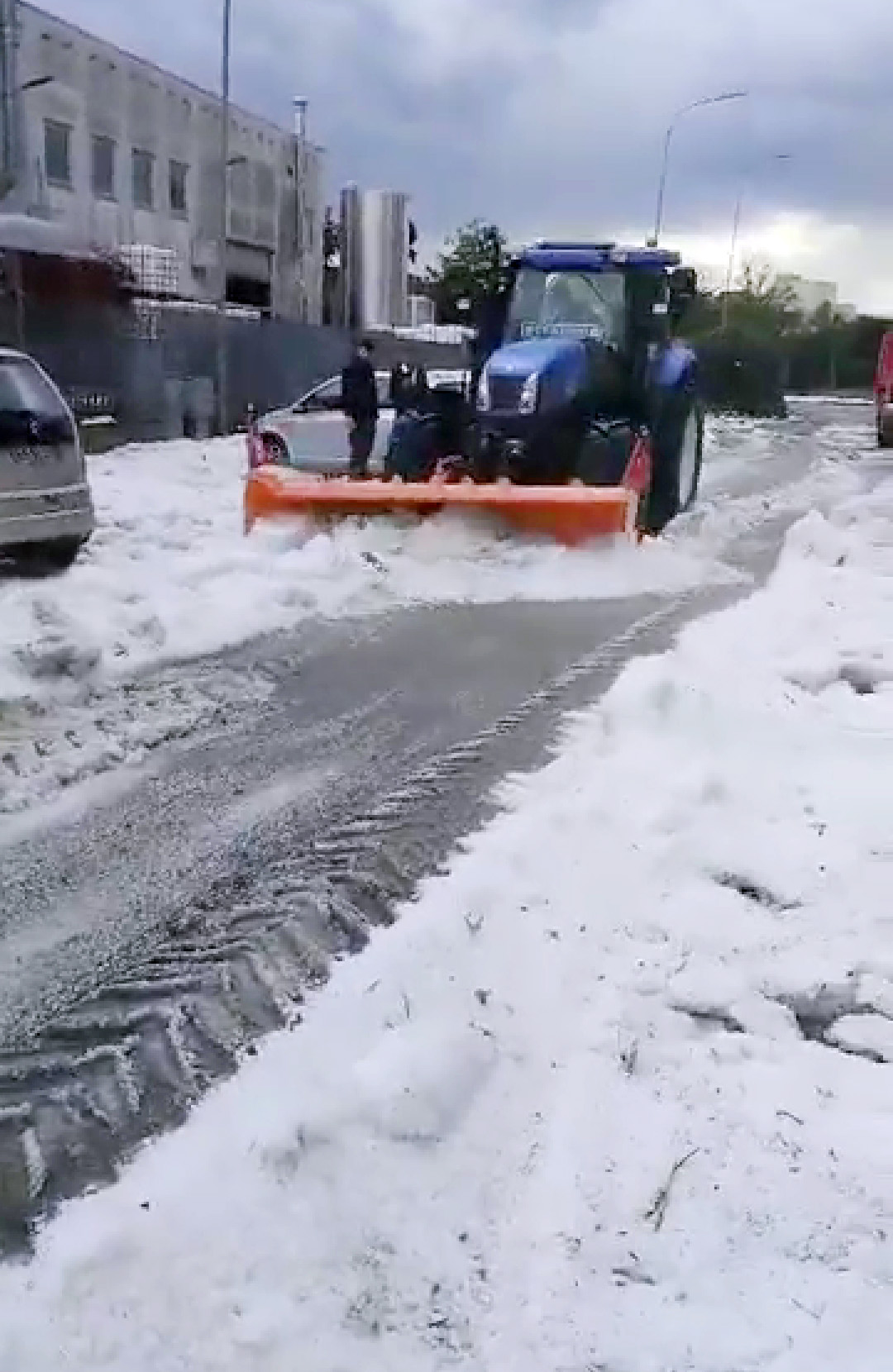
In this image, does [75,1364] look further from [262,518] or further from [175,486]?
[175,486]

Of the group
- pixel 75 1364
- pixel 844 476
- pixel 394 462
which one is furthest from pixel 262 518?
pixel 844 476

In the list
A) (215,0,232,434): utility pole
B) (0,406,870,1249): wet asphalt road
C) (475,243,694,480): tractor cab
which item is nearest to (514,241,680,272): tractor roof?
(475,243,694,480): tractor cab

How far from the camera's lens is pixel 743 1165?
3.38 meters

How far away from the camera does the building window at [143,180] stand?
4209cm

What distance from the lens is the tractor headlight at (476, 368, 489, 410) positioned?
1283 cm

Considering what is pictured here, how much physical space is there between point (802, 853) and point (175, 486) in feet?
48.7

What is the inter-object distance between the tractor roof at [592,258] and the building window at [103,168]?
29.6 m

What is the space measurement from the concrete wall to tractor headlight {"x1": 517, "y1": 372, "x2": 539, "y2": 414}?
2333 cm

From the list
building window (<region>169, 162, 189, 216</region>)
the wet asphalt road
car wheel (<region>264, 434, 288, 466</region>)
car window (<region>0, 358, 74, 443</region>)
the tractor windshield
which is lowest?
the wet asphalt road

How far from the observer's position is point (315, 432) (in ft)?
57.5

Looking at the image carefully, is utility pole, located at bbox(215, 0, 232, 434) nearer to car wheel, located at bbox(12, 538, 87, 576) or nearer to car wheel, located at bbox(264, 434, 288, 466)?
car wheel, located at bbox(264, 434, 288, 466)

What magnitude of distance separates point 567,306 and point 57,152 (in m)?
28.9

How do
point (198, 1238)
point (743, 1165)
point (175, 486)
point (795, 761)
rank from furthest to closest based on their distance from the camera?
1. point (175, 486)
2. point (795, 761)
3. point (743, 1165)
4. point (198, 1238)

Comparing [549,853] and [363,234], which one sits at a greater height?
[363,234]
